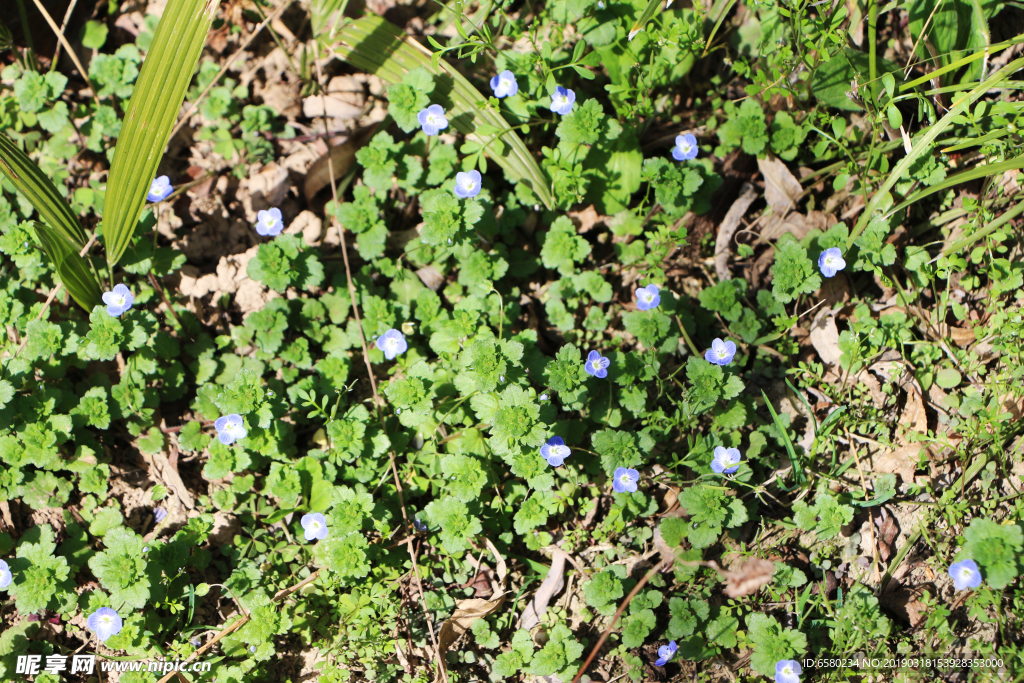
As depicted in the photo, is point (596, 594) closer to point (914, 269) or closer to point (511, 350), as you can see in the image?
point (511, 350)

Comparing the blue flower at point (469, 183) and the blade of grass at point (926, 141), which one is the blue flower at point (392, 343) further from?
the blade of grass at point (926, 141)

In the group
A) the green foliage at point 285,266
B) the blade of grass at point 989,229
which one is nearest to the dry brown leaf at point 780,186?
the blade of grass at point 989,229

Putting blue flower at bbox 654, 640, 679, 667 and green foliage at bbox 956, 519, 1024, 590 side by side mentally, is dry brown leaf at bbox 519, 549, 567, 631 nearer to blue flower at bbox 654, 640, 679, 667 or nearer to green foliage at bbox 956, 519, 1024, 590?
blue flower at bbox 654, 640, 679, 667

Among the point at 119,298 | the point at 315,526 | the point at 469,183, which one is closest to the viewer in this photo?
the point at 315,526

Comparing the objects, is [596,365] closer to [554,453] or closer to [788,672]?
→ [554,453]

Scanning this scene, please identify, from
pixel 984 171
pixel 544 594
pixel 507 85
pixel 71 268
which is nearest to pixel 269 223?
pixel 71 268

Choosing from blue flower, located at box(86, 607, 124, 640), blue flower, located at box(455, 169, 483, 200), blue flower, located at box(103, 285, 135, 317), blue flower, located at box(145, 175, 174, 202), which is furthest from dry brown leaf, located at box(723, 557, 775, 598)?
blue flower, located at box(145, 175, 174, 202)
